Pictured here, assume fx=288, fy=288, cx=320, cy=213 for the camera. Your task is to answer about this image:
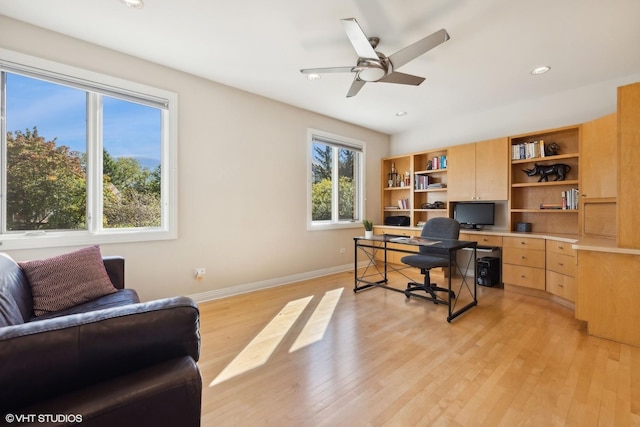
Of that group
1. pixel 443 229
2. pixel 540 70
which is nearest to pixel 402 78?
pixel 540 70

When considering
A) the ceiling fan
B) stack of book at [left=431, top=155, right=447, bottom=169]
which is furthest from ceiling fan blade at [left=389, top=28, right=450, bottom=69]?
stack of book at [left=431, top=155, right=447, bottom=169]

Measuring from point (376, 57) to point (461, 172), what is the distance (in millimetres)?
2879

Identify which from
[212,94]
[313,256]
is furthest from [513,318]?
[212,94]

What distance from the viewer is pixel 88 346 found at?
812mm

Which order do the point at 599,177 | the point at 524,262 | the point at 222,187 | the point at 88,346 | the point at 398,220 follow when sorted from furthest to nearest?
the point at 398,220 < the point at 524,262 < the point at 222,187 < the point at 599,177 < the point at 88,346

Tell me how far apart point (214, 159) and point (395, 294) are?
2791 millimetres

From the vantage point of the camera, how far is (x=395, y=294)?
144 inches

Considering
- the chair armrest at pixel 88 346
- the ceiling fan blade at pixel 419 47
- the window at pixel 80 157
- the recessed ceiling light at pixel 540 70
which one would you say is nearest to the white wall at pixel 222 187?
the window at pixel 80 157

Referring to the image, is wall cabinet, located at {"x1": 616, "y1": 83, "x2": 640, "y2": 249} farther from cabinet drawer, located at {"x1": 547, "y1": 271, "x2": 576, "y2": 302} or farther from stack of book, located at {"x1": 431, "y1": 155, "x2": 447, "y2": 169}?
stack of book, located at {"x1": 431, "y1": 155, "x2": 447, "y2": 169}

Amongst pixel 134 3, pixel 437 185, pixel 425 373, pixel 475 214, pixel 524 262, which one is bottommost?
pixel 425 373

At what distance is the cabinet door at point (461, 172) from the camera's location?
172 inches

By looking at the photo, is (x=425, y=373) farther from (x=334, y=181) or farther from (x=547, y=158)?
(x=334, y=181)

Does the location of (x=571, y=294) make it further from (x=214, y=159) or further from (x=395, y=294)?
(x=214, y=159)

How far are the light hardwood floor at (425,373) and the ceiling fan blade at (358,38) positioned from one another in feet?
7.57
